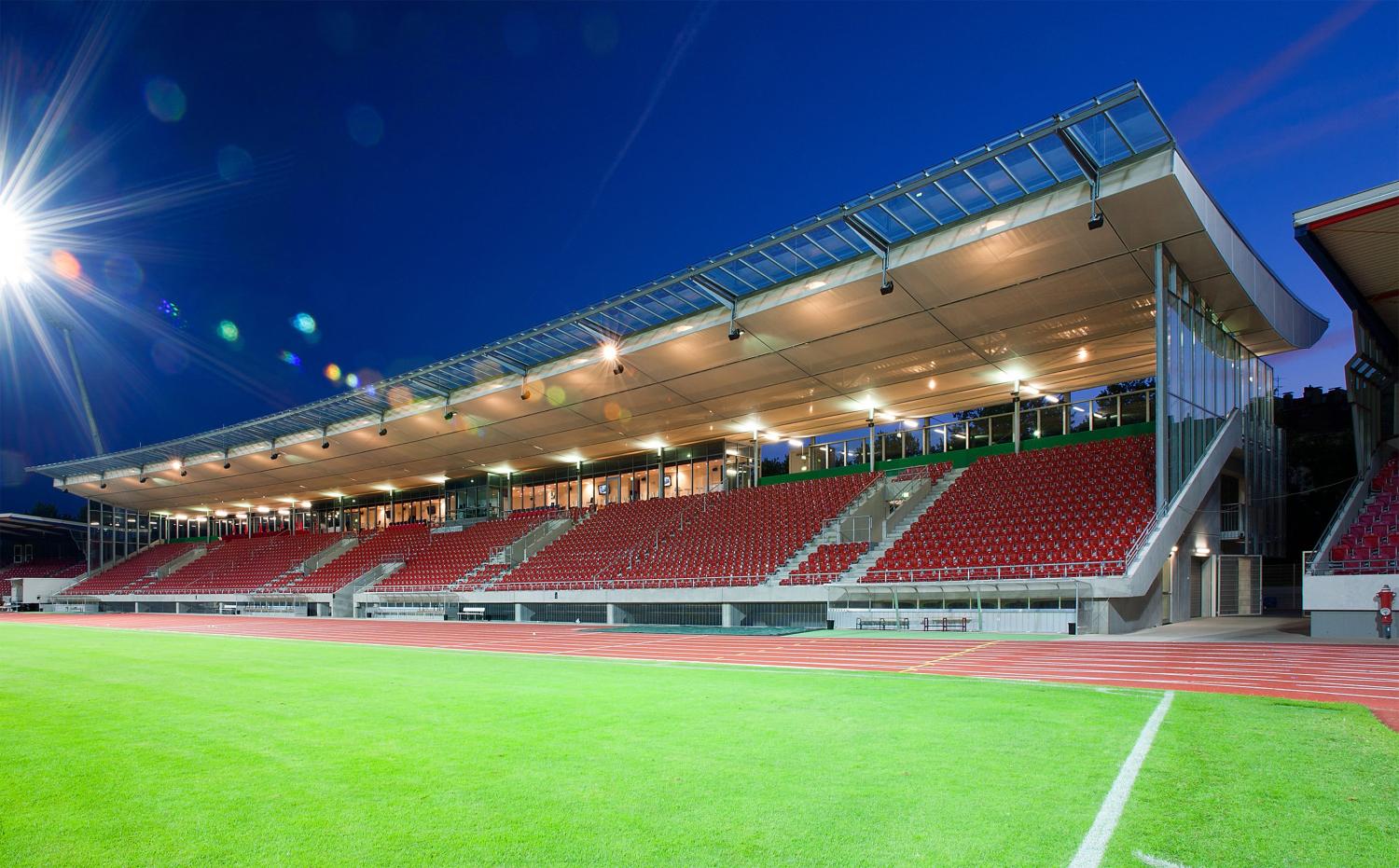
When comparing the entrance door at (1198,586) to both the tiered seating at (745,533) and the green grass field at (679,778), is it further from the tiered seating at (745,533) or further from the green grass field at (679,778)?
the green grass field at (679,778)

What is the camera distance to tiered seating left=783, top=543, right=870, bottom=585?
2661 cm

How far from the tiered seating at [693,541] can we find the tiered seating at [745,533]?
45mm

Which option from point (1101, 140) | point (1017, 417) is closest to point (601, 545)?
point (1017, 417)

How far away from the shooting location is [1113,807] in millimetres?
4809

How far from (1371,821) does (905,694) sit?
549 centimetres

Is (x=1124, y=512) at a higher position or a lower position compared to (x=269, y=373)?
lower

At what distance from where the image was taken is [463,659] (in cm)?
1631

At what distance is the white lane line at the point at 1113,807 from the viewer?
4.00 meters

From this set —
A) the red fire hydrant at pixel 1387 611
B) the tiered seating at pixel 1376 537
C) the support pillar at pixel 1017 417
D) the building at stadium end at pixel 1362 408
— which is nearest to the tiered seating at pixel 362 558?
the support pillar at pixel 1017 417

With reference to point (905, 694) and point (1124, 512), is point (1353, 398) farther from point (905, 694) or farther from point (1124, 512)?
point (905, 694)

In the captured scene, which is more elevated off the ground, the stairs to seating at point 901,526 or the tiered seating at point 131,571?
the stairs to seating at point 901,526

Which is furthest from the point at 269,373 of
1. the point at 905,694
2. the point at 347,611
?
the point at 905,694

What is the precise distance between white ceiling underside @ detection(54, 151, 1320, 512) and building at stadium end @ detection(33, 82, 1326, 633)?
11cm

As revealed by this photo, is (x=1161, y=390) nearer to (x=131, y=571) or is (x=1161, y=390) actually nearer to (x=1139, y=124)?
(x=1139, y=124)
